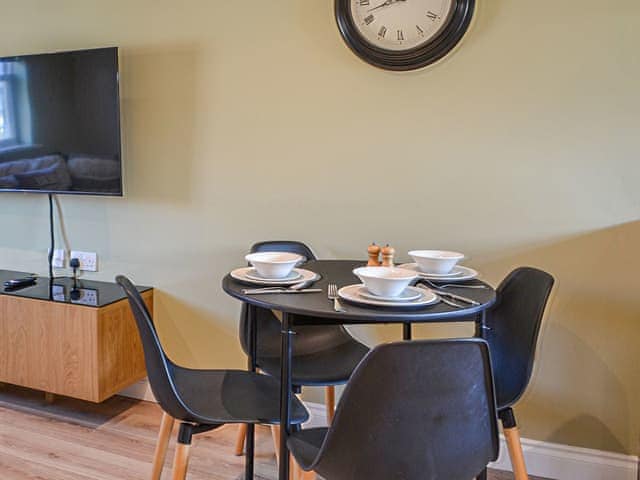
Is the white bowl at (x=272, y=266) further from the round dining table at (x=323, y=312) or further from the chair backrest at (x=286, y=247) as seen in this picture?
the chair backrest at (x=286, y=247)

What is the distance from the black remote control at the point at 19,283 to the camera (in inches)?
108

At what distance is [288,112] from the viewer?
248 cm

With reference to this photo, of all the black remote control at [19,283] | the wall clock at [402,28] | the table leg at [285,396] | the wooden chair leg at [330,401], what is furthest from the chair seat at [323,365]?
the black remote control at [19,283]

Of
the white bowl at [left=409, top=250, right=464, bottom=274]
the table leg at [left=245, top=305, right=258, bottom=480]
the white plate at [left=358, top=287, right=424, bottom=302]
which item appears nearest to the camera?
the white plate at [left=358, top=287, right=424, bottom=302]

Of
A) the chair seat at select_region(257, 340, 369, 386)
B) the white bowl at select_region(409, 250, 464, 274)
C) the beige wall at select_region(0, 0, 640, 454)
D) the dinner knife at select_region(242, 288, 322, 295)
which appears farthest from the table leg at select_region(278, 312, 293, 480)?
the beige wall at select_region(0, 0, 640, 454)

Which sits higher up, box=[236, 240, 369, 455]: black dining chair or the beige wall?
the beige wall

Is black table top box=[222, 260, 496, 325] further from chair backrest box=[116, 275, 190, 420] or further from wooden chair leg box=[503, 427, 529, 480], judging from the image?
wooden chair leg box=[503, 427, 529, 480]

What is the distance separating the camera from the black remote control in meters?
2.75

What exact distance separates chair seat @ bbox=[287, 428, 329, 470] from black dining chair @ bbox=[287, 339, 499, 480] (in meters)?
0.14

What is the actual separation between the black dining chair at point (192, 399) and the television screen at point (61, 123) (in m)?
1.21

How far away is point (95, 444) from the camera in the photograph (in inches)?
94.9

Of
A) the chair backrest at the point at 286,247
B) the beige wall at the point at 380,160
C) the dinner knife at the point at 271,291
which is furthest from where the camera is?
the chair backrest at the point at 286,247

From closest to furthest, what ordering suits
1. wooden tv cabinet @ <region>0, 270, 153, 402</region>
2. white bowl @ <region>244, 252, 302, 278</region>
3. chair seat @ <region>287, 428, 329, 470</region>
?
chair seat @ <region>287, 428, 329, 470</region>, white bowl @ <region>244, 252, 302, 278</region>, wooden tv cabinet @ <region>0, 270, 153, 402</region>

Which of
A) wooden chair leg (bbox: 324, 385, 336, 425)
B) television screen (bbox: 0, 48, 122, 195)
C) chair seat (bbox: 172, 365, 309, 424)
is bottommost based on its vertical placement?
wooden chair leg (bbox: 324, 385, 336, 425)
